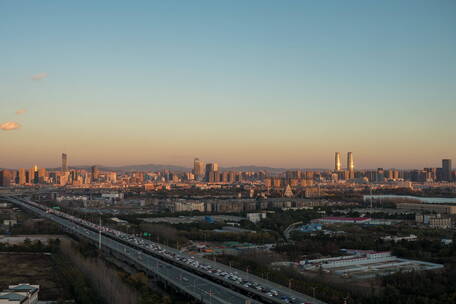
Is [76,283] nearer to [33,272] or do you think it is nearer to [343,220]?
[33,272]

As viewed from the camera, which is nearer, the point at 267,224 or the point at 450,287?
the point at 450,287

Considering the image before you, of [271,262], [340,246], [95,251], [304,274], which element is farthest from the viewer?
[340,246]

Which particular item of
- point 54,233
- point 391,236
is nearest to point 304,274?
point 391,236

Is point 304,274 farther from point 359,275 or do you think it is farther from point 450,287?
point 450,287

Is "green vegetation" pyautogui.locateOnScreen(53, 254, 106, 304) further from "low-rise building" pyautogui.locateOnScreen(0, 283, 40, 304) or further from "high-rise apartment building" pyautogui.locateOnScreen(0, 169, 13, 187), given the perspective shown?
"high-rise apartment building" pyautogui.locateOnScreen(0, 169, 13, 187)

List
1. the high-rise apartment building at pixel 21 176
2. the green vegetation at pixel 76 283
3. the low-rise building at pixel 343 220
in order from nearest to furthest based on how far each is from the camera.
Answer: the green vegetation at pixel 76 283
the low-rise building at pixel 343 220
the high-rise apartment building at pixel 21 176

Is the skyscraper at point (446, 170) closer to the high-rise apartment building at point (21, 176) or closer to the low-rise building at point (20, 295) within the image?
the high-rise apartment building at point (21, 176)

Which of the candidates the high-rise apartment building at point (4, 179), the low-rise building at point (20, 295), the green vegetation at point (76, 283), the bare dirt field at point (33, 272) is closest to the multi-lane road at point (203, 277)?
the green vegetation at point (76, 283)
